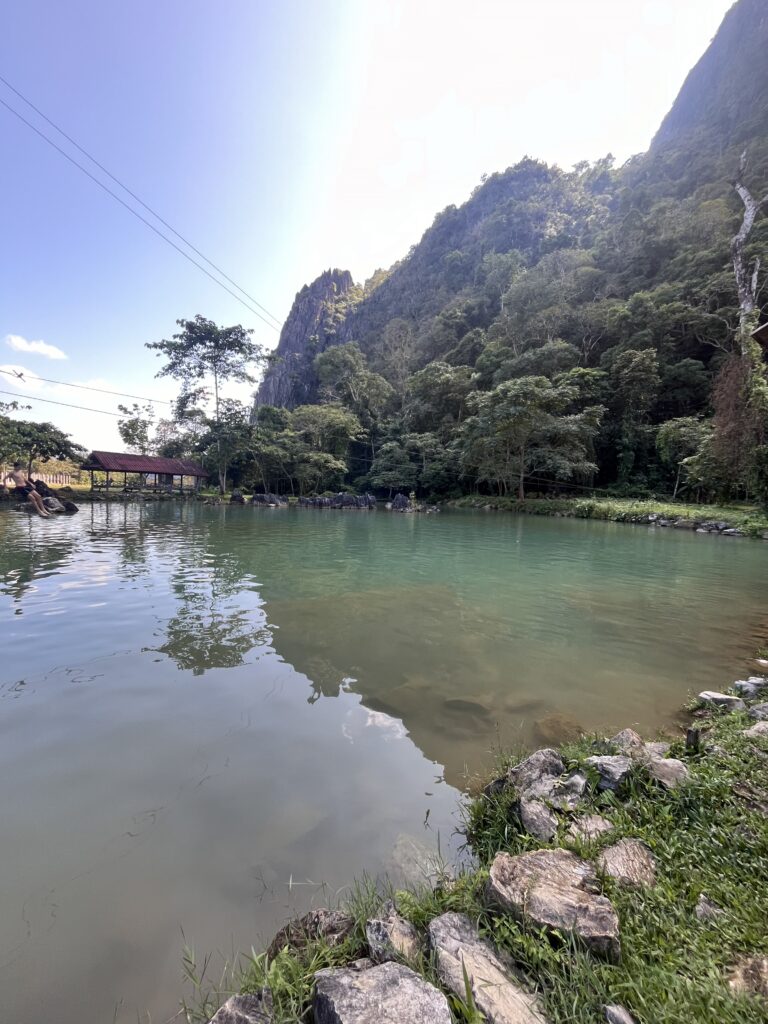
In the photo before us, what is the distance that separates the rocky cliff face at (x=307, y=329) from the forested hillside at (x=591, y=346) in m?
Answer: 13.1

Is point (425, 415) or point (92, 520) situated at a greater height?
point (425, 415)

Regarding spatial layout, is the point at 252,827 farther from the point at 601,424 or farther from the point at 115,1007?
the point at 601,424

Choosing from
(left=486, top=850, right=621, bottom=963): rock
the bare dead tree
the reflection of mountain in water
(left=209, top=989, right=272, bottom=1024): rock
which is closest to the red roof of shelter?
the reflection of mountain in water

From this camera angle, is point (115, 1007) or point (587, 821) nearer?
point (115, 1007)

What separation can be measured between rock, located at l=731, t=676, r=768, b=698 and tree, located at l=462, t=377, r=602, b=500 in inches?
897

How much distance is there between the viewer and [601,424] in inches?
1140

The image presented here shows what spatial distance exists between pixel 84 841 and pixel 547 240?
194 feet

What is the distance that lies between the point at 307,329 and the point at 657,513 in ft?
230

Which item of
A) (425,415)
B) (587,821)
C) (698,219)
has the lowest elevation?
(587,821)

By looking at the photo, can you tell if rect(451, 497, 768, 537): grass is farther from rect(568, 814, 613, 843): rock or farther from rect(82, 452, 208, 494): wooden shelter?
rect(82, 452, 208, 494): wooden shelter

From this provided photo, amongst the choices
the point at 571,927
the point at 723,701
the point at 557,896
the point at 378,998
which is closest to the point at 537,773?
the point at 557,896

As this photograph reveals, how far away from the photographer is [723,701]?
3510 mm

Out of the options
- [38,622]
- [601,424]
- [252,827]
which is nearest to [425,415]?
[601,424]

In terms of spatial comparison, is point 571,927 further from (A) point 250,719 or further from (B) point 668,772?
(A) point 250,719
